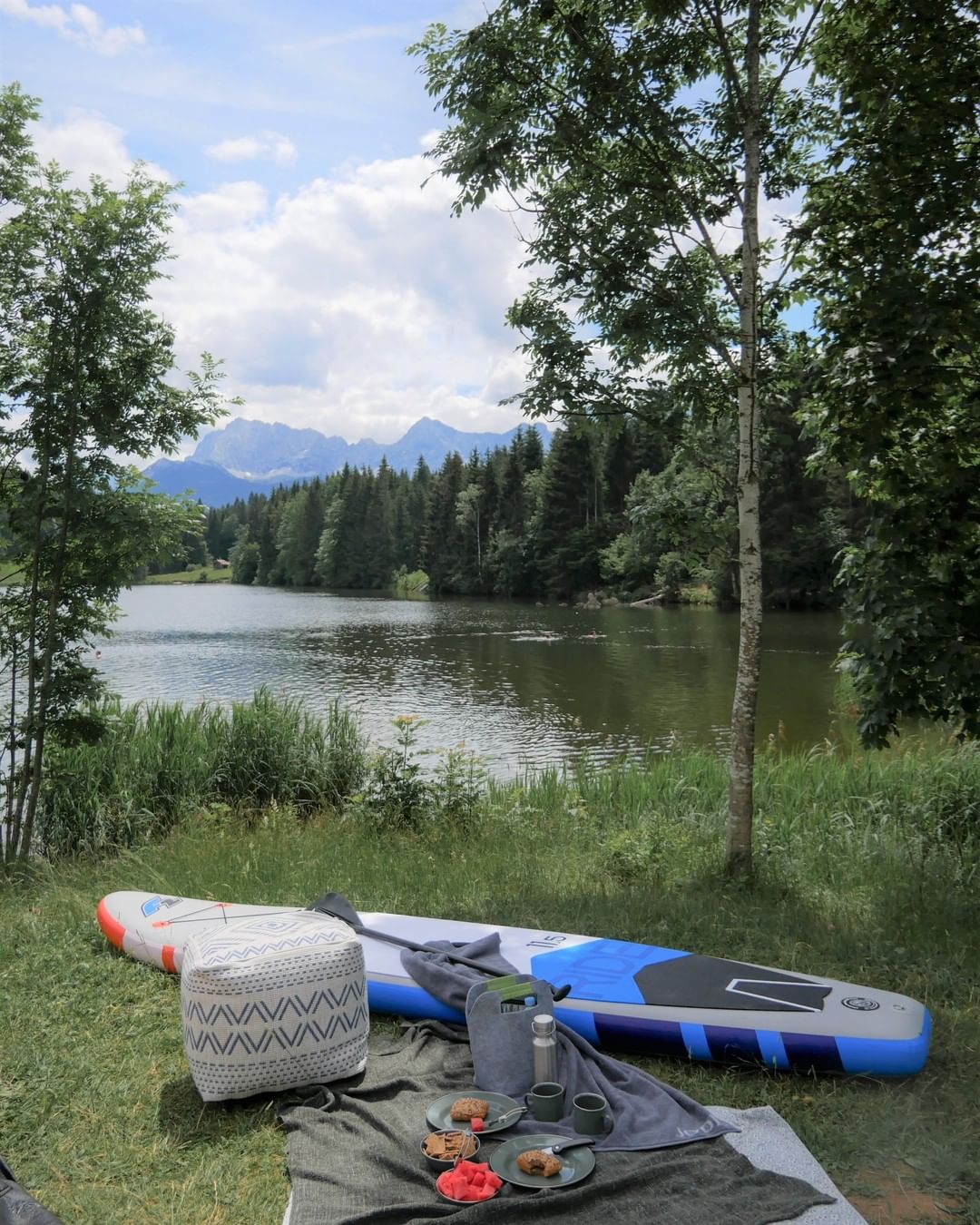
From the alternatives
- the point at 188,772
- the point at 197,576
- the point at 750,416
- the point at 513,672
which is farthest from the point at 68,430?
the point at 197,576

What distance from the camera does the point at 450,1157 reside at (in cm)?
273

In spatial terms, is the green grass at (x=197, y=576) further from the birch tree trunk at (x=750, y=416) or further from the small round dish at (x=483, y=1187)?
the small round dish at (x=483, y=1187)

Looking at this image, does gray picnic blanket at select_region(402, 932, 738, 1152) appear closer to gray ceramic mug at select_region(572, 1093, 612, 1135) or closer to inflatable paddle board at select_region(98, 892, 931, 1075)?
gray ceramic mug at select_region(572, 1093, 612, 1135)

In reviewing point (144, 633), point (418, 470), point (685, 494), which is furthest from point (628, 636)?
point (418, 470)

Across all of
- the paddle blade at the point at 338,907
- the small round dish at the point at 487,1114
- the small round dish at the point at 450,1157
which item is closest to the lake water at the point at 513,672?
the paddle blade at the point at 338,907

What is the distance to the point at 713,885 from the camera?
17.0ft

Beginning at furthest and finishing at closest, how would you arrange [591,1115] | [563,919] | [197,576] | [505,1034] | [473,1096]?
[197,576] < [563,919] < [505,1034] < [473,1096] < [591,1115]

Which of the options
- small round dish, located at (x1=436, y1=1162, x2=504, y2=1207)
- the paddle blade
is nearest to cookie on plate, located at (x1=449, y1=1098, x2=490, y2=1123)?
small round dish, located at (x1=436, y1=1162, x2=504, y2=1207)

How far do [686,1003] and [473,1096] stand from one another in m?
0.96

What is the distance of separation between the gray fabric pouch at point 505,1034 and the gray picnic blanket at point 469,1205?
22 cm

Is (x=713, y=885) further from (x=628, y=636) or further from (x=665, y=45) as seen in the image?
(x=628, y=636)

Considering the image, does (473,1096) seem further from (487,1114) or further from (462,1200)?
(462,1200)

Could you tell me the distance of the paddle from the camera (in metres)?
3.93

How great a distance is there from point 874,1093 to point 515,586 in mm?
51141
